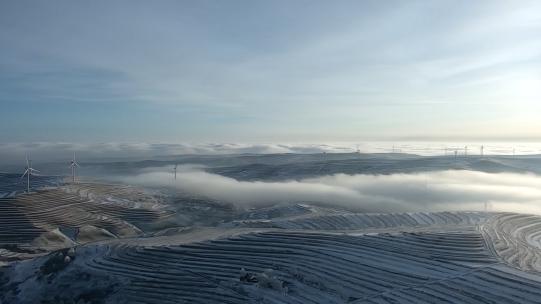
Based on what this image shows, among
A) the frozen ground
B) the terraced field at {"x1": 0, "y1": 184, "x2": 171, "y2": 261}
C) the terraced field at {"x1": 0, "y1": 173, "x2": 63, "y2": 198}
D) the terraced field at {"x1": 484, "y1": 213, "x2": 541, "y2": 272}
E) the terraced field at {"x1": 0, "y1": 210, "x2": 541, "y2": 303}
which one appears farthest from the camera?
the terraced field at {"x1": 0, "y1": 173, "x2": 63, "y2": 198}

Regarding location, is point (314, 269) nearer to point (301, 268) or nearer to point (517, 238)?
point (301, 268)

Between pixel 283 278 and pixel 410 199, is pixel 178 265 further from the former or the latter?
pixel 410 199

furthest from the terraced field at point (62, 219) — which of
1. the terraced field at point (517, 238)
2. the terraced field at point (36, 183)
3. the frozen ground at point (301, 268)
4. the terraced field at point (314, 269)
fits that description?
the terraced field at point (517, 238)

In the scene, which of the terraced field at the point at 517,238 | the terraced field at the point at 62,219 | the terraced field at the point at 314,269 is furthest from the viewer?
the terraced field at the point at 62,219

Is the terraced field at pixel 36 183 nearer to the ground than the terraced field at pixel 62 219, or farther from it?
farther from it

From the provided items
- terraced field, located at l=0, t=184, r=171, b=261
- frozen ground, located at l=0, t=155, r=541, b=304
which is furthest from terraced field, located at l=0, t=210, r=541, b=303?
terraced field, located at l=0, t=184, r=171, b=261

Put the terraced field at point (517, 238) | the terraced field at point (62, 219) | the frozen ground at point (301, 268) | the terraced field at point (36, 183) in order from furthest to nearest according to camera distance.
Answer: the terraced field at point (36, 183), the terraced field at point (62, 219), the terraced field at point (517, 238), the frozen ground at point (301, 268)

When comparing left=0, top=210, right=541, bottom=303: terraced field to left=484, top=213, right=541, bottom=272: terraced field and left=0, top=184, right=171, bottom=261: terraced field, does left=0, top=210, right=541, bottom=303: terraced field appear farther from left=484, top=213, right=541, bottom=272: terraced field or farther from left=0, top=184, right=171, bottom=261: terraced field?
left=0, top=184, right=171, bottom=261: terraced field

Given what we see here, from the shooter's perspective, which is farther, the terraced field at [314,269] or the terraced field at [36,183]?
the terraced field at [36,183]

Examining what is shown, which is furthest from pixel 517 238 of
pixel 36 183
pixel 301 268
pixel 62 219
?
pixel 36 183

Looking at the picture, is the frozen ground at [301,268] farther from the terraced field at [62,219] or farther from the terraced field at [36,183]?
the terraced field at [36,183]

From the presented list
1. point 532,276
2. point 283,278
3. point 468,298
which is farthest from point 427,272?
point 283,278

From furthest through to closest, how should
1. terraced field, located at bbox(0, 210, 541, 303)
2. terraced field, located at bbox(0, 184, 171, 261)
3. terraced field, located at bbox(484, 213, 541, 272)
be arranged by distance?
terraced field, located at bbox(0, 184, 171, 261)
terraced field, located at bbox(484, 213, 541, 272)
terraced field, located at bbox(0, 210, 541, 303)
